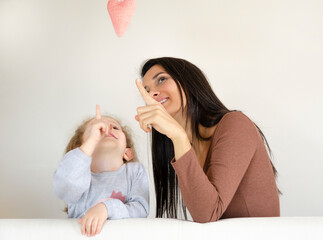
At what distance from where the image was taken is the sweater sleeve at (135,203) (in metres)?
1.12

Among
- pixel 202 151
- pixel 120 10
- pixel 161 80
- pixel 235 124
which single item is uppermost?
pixel 120 10

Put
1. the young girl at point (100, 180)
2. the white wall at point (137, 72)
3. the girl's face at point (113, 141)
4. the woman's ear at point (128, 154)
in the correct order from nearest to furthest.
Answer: the young girl at point (100, 180) < the girl's face at point (113, 141) < the woman's ear at point (128, 154) < the white wall at point (137, 72)

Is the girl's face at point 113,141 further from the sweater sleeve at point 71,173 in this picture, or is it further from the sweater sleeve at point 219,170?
the sweater sleeve at point 219,170

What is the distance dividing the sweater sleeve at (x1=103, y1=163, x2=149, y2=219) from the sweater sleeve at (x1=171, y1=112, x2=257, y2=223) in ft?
0.67

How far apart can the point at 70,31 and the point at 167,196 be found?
141 centimetres


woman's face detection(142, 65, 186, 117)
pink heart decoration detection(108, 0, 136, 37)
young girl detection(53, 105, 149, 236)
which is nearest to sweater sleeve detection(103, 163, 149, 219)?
young girl detection(53, 105, 149, 236)

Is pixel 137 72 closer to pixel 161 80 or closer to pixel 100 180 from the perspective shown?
pixel 161 80

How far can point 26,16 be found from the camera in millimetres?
2594

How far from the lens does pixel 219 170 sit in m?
1.06

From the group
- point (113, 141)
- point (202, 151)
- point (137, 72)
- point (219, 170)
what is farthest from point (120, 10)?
point (137, 72)

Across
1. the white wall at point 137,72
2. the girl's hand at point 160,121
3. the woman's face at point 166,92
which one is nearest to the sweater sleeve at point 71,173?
the girl's hand at point 160,121

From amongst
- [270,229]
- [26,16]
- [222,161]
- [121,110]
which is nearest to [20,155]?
[121,110]

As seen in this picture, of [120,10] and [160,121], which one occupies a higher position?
[120,10]

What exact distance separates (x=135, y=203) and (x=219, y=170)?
30 centimetres
